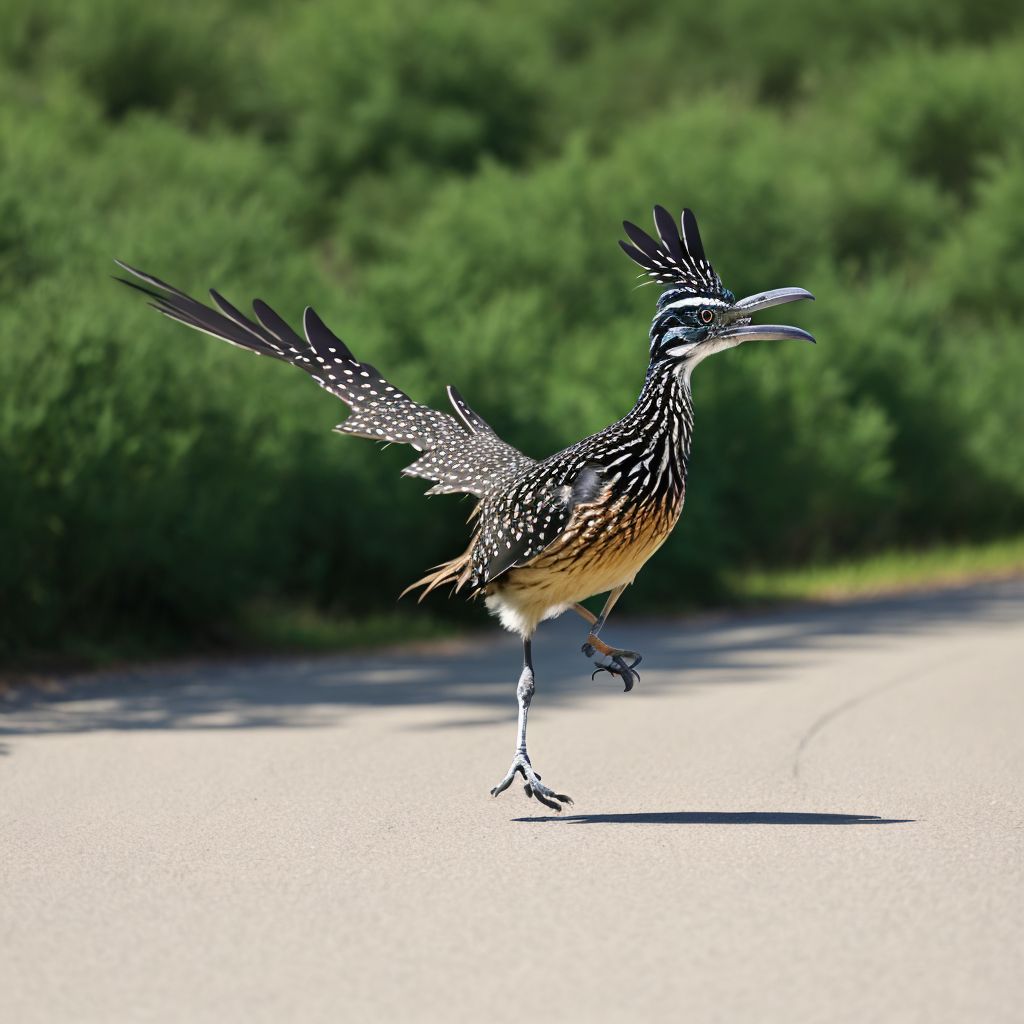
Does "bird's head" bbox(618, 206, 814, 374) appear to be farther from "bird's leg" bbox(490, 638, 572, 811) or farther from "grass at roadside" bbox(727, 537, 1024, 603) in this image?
"grass at roadside" bbox(727, 537, 1024, 603)

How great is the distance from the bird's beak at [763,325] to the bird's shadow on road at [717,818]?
2.12m

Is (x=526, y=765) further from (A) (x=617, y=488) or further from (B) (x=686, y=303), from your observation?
(B) (x=686, y=303)

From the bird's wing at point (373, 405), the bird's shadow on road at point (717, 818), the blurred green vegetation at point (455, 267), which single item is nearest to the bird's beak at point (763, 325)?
the bird's wing at point (373, 405)

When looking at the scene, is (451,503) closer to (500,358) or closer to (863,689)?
(500,358)

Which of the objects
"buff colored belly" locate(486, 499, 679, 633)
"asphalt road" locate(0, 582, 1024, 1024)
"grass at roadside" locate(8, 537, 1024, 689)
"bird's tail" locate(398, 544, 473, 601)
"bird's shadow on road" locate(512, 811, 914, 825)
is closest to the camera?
"asphalt road" locate(0, 582, 1024, 1024)

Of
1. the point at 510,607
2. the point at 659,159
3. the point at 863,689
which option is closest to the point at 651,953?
the point at 510,607

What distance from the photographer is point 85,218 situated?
60.6 feet

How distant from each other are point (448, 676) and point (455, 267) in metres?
7.93

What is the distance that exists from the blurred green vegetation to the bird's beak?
7791mm

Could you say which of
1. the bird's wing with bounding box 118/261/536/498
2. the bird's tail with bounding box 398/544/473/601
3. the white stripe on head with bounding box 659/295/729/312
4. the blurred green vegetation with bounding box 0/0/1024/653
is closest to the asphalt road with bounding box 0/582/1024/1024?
the bird's tail with bounding box 398/544/473/601

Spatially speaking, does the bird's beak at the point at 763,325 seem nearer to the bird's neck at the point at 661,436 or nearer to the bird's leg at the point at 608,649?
the bird's neck at the point at 661,436

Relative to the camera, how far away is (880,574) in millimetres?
24062

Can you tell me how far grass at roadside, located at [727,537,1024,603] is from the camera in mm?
21984

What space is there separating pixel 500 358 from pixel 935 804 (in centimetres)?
1122
